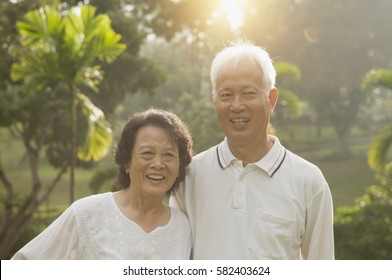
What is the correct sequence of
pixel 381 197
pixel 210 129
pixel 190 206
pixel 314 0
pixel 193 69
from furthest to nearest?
pixel 193 69 → pixel 314 0 → pixel 210 129 → pixel 381 197 → pixel 190 206

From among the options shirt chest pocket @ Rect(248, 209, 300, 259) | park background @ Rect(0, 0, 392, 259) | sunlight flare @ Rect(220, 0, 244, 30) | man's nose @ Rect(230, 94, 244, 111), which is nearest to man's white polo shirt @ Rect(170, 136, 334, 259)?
shirt chest pocket @ Rect(248, 209, 300, 259)

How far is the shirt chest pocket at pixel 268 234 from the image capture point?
3010mm

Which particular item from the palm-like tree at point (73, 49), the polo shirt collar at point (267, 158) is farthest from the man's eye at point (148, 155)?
the palm-like tree at point (73, 49)

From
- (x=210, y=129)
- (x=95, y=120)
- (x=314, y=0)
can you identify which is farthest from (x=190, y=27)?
(x=314, y=0)

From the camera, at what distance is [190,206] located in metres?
3.22

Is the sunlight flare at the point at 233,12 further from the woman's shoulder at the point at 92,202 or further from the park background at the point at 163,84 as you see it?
the woman's shoulder at the point at 92,202

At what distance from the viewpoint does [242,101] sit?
10.0ft

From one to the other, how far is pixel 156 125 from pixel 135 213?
1.50ft

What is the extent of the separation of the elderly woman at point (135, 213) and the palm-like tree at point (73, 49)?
6710 mm

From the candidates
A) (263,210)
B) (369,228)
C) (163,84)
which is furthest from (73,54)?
(163,84)

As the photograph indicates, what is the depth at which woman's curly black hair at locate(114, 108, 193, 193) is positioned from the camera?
9.93 ft

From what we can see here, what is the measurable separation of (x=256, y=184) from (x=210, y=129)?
1317 cm

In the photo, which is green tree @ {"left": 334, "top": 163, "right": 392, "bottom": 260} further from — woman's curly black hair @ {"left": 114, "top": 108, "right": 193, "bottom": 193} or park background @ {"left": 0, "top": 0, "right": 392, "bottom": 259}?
woman's curly black hair @ {"left": 114, "top": 108, "right": 193, "bottom": 193}
